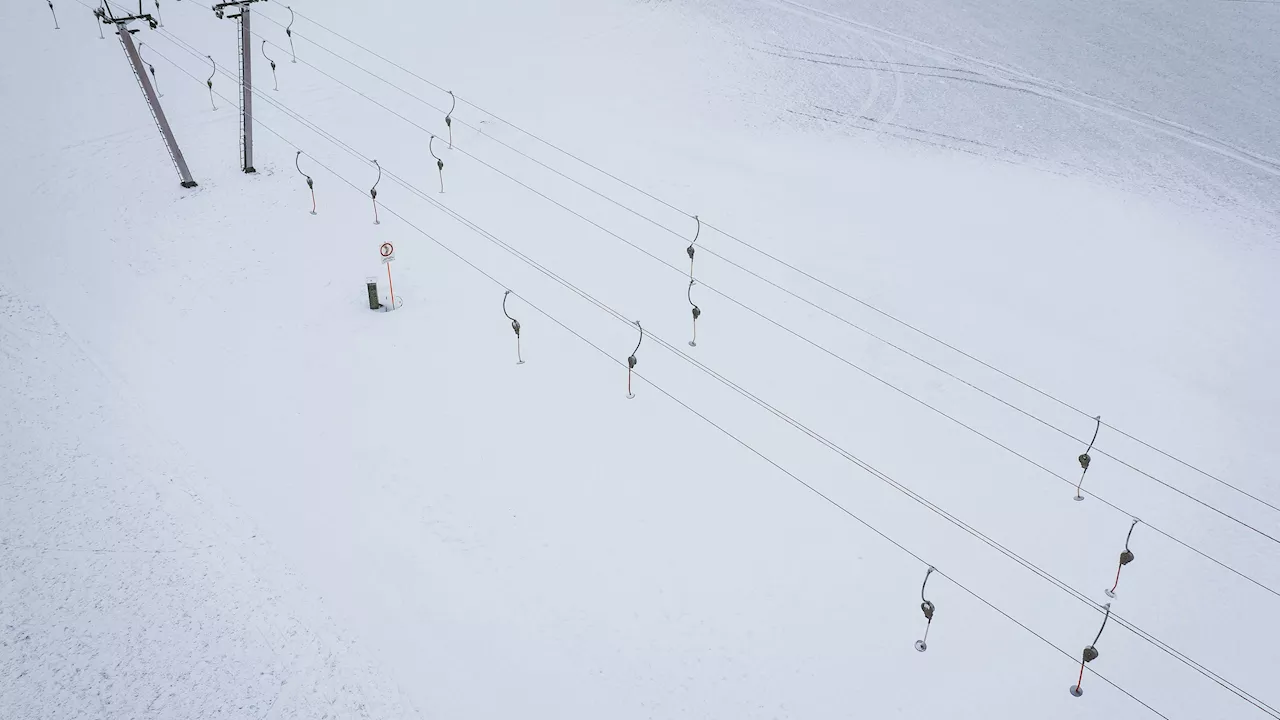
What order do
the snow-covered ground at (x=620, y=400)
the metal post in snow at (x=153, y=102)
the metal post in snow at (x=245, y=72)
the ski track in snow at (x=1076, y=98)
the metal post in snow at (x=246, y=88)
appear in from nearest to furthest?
the snow-covered ground at (x=620, y=400) → the metal post in snow at (x=153, y=102) → the metal post in snow at (x=245, y=72) → the metal post in snow at (x=246, y=88) → the ski track in snow at (x=1076, y=98)

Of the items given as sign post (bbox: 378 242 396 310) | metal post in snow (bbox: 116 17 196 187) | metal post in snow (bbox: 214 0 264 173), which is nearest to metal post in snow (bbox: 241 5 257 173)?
metal post in snow (bbox: 214 0 264 173)

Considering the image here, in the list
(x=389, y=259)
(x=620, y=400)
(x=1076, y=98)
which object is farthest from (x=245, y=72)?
(x=1076, y=98)

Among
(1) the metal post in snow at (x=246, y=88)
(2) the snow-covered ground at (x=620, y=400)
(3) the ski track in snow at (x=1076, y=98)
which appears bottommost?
(2) the snow-covered ground at (x=620, y=400)

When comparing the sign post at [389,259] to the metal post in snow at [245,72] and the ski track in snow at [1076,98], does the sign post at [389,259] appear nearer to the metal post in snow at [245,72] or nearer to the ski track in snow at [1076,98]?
the metal post in snow at [245,72]

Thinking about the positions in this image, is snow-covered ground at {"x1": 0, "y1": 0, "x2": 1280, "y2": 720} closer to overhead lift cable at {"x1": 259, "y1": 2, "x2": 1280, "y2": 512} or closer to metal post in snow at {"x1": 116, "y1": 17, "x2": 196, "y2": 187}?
overhead lift cable at {"x1": 259, "y1": 2, "x2": 1280, "y2": 512}

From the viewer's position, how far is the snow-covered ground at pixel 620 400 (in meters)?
10.4

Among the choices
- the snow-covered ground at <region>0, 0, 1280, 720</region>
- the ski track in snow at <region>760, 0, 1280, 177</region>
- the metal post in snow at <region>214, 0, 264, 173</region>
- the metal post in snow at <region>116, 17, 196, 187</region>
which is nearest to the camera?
the snow-covered ground at <region>0, 0, 1280, 720</region>

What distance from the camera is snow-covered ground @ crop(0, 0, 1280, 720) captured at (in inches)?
408

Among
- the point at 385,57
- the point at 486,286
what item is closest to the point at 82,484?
the point at 486,286

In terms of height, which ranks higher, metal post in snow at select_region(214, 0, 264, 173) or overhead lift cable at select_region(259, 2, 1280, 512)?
metal post in snow at select_region(214, 0, 264, 173)

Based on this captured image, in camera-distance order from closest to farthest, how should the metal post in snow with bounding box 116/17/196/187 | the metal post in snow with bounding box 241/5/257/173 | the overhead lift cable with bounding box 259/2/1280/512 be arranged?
1. the overhead lift cable with bounding box 259/2/1280/512
2. the metal post in snow with bounding box 116/17/196/187
3. the metal post in snow with bounding box 241/5/257/173

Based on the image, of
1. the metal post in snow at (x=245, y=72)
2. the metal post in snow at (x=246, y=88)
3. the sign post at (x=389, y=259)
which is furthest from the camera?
the metal post in snow at (x=246, y=88)

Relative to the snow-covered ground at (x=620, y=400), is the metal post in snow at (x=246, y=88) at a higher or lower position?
higher

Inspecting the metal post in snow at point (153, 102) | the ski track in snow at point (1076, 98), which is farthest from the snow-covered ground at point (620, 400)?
the metal post in snow at point (153, 102)
